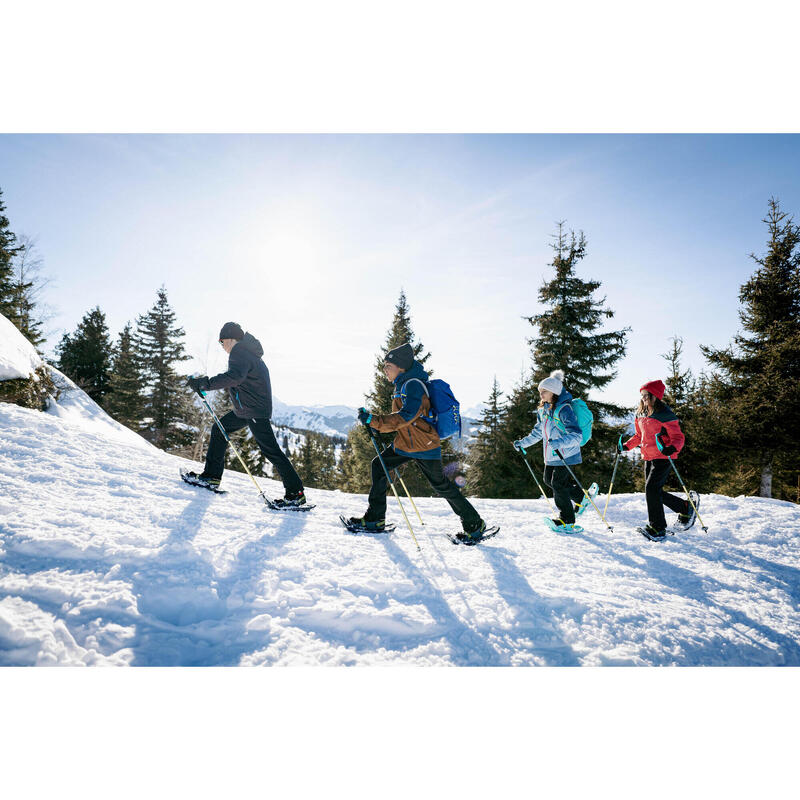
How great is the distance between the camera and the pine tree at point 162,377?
22.9m

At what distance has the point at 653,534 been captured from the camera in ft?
15.7

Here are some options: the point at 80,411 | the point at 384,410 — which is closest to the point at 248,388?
the point at 80,411

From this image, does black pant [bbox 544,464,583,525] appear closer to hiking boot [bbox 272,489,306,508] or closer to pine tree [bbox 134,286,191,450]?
hiking boot [bbox 272,489,306,508]

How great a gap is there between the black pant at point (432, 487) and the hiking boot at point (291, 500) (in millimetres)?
Result: 1168

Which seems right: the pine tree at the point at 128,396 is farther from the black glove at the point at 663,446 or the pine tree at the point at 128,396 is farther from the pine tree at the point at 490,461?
the black glove at the point at 663,446

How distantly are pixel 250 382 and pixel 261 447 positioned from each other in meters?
0.91

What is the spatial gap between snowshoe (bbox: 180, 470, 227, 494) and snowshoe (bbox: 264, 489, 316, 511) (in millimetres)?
739

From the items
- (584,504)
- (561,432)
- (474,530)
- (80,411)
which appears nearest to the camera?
(474,530)

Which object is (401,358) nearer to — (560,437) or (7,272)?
(560,437)

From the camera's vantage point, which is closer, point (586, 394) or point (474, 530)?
point (474, 530)

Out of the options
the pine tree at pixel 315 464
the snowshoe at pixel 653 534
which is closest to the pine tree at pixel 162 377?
the pine tree at pixel 315 464

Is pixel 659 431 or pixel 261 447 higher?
pixel 659 431

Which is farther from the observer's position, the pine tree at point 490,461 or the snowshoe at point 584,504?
the pine tree at point 490,461

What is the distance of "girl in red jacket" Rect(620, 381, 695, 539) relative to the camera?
15.7ft
